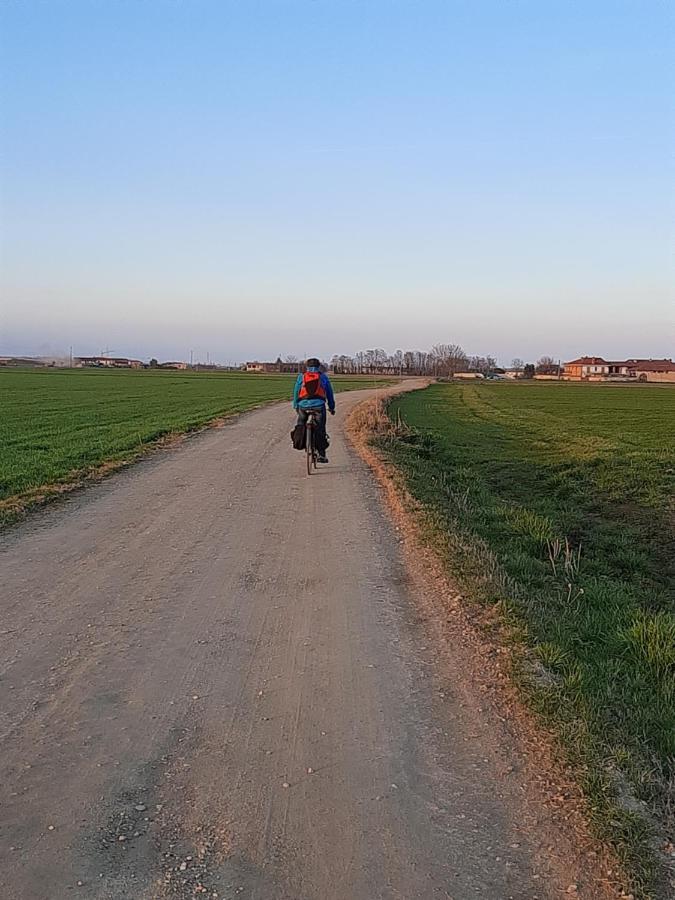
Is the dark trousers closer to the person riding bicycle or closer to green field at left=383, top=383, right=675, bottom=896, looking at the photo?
the person riding bicycle

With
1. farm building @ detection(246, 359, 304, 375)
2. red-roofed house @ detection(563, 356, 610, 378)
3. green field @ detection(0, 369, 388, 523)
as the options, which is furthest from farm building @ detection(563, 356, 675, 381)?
green field @ detection(0, 369, 388, 523)

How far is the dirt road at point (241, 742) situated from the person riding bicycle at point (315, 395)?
5944 mm

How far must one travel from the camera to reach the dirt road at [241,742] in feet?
9.56

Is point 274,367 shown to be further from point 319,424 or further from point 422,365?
point 319,424

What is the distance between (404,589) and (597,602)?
73.5 inches

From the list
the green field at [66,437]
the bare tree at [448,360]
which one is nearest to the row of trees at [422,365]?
the bare tree at [448,360]

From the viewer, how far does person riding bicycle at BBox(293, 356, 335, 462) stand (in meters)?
13.5

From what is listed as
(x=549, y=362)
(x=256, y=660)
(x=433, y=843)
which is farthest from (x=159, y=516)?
(x=549, y=362)

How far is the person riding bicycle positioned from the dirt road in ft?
19.5

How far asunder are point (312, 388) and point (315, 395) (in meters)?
0.14

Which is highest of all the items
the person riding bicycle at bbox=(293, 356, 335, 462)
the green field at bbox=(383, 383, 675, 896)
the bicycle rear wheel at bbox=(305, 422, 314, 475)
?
the person riding bicycle at bbox=(293, 356, 335, 462)

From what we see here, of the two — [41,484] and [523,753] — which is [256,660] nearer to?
[523,753]

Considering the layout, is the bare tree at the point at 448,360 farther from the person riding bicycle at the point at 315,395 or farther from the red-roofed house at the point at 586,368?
the person riding bicycle at the point at 315,395

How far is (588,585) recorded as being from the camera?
7719 millimetres
